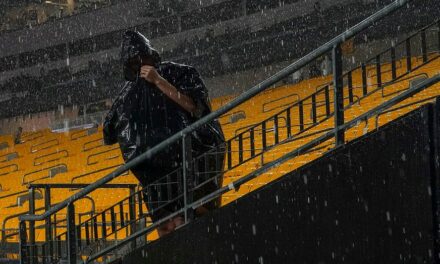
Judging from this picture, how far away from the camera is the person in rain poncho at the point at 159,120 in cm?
467

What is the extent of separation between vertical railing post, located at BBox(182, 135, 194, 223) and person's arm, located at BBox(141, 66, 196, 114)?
23 cm

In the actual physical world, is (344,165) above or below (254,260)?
above

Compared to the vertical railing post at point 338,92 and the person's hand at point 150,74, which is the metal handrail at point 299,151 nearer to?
the vertical railing post at point 338,92

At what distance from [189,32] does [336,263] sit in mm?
18298

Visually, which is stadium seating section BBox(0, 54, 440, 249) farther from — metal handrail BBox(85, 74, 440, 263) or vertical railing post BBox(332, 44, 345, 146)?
vertical railing post BBox(332, 44, 345, 146)

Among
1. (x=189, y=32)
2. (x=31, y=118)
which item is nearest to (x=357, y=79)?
(x=189, y=32)

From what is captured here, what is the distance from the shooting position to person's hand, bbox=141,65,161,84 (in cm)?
458

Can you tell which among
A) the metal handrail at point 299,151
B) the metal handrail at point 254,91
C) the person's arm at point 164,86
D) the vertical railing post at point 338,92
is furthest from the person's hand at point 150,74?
the vertical railing post at point 338,92

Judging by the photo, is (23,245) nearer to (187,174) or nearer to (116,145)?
(187,174)

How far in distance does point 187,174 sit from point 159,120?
35cm

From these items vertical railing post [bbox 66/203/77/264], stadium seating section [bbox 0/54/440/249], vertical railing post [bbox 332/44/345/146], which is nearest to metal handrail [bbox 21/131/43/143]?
stadium seating section [bbox 0/54/440/249]

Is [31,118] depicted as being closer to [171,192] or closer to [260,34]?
[260,34]

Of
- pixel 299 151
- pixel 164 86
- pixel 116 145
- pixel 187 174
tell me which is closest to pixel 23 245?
pixel 187 174

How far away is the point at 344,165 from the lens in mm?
4238
